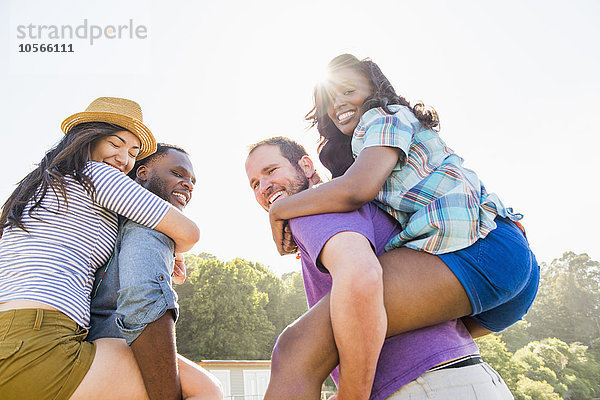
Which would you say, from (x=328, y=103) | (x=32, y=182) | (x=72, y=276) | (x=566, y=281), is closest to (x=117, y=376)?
(x=72, y=276)

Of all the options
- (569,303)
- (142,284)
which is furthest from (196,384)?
(569,303)

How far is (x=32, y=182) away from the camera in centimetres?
230

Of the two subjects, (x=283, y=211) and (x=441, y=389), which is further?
(x=283, y=211)

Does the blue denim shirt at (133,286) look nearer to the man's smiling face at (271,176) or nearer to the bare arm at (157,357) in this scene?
the bare arm at (157,357)

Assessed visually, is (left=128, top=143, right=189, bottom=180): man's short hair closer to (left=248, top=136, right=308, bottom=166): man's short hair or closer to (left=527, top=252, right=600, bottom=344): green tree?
(left=248, top=136, right=308, bottom=166): man's short hair

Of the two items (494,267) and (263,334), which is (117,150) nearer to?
(494,267)

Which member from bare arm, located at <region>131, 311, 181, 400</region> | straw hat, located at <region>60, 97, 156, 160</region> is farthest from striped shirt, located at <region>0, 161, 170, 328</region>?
straw hat, located at <region>60, 97, 156, 160</region>

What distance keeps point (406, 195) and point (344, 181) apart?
13.9 inches

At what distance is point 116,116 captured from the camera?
2686 millimetres

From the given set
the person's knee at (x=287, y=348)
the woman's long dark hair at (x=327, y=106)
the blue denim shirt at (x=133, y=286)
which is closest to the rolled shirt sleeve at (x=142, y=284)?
the blue denim shirt at (x=133, y=286)

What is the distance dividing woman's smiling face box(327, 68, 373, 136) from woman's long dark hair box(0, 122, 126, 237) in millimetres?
1371

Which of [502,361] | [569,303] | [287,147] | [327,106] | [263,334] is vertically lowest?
[569,303]

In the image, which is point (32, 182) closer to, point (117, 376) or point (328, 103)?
point (117, 376)

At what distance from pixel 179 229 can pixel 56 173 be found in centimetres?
70
